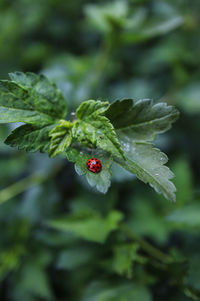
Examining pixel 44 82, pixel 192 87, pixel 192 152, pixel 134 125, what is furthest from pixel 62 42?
pixel 134 125

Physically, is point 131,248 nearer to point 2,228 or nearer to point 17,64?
point 2,228

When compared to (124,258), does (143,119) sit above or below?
above

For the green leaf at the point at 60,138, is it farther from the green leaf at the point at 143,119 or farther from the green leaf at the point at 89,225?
the green leaf at the point at 89,225

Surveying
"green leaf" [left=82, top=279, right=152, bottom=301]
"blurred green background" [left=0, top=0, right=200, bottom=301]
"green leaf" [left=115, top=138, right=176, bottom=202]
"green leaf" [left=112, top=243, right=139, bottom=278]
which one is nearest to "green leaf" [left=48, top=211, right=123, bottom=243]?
"blurred green background" [left=0, top=0, right=200, bottom=301]

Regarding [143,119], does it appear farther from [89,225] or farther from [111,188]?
[111,188]

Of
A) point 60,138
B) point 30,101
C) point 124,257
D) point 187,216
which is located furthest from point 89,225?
point 30,101
